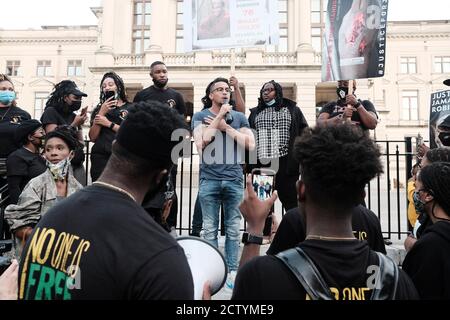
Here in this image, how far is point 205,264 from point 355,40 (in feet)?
14.1

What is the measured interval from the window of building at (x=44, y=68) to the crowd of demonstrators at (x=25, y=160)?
4793 cm

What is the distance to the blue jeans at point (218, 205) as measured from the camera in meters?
4.28

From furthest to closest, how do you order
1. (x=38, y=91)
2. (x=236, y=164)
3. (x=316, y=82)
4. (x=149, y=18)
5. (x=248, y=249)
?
(x=38, y=91)
(x=149, y=18)
(x=316, y=82)
(x=236, y=164)
(x=248, y=249)

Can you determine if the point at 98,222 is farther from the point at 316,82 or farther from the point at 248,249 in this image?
the point at 316,82

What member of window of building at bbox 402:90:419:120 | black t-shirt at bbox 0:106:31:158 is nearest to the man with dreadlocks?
black t-shirt at bbox 0:106:31:158

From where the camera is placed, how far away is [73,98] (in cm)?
509

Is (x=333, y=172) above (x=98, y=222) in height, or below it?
above

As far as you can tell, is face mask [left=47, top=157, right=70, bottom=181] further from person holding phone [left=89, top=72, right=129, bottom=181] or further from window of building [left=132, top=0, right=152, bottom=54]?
window of building [left=132, top=0, right=152, bottom=54]

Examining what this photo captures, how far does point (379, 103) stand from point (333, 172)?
36.7 meters

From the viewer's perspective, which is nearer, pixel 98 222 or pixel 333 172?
pixel 98 222

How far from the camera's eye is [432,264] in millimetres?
1989

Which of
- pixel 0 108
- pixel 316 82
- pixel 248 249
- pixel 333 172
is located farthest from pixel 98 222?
pixel 316 82

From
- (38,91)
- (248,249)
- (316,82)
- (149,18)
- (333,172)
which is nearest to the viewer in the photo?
(333,172)

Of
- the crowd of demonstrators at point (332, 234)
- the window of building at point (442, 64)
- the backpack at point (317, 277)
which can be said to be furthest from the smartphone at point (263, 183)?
the window of building at point (442, 64)
